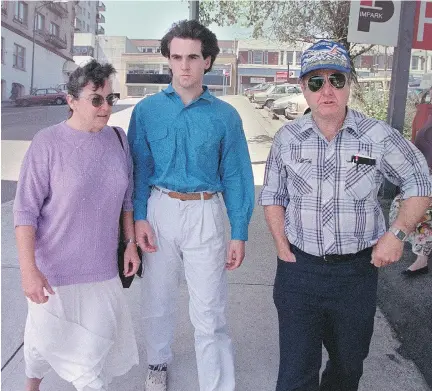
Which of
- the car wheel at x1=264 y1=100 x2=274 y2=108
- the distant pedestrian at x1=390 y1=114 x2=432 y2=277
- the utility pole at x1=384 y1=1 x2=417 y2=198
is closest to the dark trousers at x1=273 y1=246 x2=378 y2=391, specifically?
the distant pedestrian at x1=390 y1=114 x2=432 y2=277

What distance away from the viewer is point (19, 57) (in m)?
4.55

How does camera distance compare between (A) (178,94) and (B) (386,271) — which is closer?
(A) (178,94)

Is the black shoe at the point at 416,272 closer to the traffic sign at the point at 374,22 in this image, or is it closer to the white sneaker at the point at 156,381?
the white sneaker at the point at 156,381

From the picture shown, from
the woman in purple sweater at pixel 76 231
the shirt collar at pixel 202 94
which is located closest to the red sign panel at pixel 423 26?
the shirt collar at pixel 202 94

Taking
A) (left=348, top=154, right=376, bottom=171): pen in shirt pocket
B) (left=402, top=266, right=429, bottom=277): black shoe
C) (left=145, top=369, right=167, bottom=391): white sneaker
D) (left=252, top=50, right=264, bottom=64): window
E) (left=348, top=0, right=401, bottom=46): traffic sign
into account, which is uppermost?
(left=252, top=50, right=264, bottom=64): window

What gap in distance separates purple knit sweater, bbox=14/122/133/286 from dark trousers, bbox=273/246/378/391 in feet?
2.56

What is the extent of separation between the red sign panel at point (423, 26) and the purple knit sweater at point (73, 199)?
5.25m

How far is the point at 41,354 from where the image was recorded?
2.30m

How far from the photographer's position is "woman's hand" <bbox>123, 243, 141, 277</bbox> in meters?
2.47

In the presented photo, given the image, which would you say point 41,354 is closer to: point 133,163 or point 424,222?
point 133,163

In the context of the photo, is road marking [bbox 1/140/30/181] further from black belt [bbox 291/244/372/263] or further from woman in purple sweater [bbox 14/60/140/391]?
black belt [bbox 291/244/372/263]

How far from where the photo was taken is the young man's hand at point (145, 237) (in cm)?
251

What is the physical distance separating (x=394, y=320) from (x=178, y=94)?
7.45 feet

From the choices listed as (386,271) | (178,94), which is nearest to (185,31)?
(178,94)
